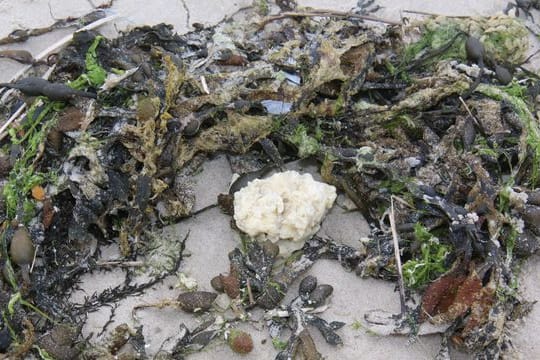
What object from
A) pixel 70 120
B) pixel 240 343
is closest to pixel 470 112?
pixel 240 343

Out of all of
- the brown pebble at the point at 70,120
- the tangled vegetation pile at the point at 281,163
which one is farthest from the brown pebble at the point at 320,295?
the brown pebble at the point at 70,120

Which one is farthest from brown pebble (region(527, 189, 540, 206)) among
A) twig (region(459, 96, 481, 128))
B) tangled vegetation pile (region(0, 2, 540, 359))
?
twig (region(459, 96, 481, 128))

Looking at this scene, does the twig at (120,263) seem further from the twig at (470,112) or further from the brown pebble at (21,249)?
the twig at (470,112)

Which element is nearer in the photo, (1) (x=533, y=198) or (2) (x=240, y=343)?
(2) (x=240, y=343)

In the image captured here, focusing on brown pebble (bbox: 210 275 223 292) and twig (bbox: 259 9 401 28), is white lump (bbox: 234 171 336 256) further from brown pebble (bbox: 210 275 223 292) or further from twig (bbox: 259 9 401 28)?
twig (bbox: 259 9 401 28)

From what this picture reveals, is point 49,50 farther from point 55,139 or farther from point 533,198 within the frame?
point 533,198

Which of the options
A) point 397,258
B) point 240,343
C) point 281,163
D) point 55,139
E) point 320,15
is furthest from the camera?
point 320,15
